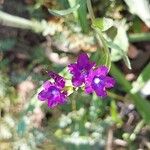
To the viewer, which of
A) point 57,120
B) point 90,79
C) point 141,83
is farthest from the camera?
point 57,120

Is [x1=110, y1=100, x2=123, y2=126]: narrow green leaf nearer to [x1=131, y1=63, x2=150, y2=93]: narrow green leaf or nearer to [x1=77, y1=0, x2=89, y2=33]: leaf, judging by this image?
[x1=131, y1=63, x2=150, y2=93]: narrow green leaf

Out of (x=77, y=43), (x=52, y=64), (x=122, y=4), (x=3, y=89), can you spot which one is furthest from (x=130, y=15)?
(x=3, y=89)

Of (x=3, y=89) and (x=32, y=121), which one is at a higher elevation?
(x=3, y=89)

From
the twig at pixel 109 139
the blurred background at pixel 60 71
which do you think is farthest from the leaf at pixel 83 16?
the twig at pixel 109 139

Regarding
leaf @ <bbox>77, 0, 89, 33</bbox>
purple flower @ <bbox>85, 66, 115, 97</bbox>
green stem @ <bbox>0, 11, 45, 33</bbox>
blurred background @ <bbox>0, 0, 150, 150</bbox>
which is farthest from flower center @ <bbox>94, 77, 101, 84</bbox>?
green stem @ <bbox>0, 11, 45, 33</bbox>

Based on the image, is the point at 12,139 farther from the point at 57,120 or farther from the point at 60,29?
the point at 60,29
